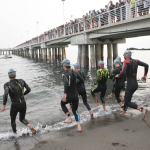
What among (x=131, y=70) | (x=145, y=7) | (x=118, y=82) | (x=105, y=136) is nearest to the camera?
(x=105, y=136)

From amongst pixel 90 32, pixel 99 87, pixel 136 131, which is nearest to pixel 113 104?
pixel 99 87

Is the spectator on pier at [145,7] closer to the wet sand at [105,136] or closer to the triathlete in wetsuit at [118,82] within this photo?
the triathlete in wetsuit at [118,82]

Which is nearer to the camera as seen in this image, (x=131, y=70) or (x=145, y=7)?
(x=131, y=70)

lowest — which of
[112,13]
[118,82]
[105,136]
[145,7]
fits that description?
[105,136]

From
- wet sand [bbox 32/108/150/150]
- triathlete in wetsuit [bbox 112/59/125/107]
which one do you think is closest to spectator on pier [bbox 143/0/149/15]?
triathlete in wetsuit [bbox 112/59/125/107]

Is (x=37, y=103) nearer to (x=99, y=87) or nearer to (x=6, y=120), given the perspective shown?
(x=6, y=120)

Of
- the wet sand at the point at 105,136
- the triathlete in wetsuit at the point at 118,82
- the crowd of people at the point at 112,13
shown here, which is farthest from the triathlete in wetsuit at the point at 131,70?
the crowd of people at the point at 112,13

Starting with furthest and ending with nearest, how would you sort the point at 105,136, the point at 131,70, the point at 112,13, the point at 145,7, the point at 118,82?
1. the point at 112,13
2. the point at 145,7
3. the point at 118,82
4. the point at 131,70
5. the point at 105,136

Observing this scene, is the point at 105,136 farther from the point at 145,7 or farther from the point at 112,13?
the point at 112,13

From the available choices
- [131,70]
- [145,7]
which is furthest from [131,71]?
[145,7]

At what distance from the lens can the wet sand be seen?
3756 millimetres

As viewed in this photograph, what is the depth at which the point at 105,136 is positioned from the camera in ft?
14.0

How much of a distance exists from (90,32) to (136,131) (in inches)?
745

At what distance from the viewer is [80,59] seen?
26.7 m
